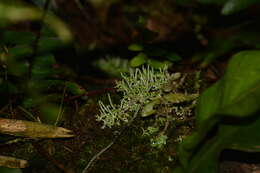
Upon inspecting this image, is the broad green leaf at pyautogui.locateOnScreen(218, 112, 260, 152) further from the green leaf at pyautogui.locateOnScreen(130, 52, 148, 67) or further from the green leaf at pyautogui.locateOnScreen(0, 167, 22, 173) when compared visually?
the green leaf at pyautogui.locateOnScreen(130, 52, 148, 67)

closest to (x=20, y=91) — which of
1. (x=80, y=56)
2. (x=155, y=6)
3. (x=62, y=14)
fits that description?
(x=80, y=56)

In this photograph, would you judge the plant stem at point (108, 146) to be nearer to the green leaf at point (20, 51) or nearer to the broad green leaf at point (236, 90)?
the broad green leaf at point (236, 90)

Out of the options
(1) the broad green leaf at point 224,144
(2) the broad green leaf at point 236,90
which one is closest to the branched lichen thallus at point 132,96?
(2) the broad green leaf at point 236,90

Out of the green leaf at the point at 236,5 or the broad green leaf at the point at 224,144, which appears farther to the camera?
the green leaf at the point at 236,5

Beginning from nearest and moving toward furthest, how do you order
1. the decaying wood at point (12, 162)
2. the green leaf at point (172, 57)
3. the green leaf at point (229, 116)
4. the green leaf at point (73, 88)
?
the green leaf at point (229, 116) < the decaying wood at point (12, 162) < the green leaf at point (73, 88) < the green leaf at point (172, 57)

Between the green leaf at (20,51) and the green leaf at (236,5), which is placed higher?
the green leaf at (236,5)

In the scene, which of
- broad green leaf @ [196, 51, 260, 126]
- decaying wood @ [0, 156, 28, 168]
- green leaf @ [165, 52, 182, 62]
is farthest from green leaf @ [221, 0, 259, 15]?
decaying wood @ [0, 156, 28, 168]
